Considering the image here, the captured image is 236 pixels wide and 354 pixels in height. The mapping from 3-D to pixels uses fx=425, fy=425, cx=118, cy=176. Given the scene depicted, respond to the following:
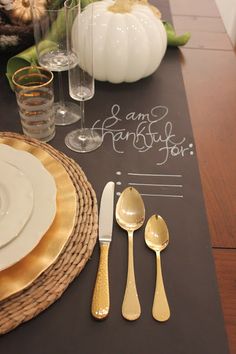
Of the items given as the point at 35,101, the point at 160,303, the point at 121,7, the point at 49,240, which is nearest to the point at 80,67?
the point at 35,101

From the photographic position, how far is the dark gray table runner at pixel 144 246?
525 mm

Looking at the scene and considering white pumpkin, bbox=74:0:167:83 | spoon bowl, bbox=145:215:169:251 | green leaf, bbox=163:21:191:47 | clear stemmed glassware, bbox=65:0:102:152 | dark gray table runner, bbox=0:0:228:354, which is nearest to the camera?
dark gray table runner, bbox=0:0:228:354

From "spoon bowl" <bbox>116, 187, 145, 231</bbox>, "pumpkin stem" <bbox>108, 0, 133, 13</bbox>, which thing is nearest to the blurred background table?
"spoon bowl" <bbox>116, 187, 145, 231</bbox>

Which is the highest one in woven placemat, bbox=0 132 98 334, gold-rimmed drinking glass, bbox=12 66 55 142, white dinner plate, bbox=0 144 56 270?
gold-rimmed drinking glass, bbox=12 66 55 142

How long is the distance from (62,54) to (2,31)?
0.18 meters

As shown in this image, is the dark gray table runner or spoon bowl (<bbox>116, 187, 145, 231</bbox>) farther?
spoon bowl (<bbox>116, 187, 145, 231</bbox>)

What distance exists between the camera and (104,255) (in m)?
0.61

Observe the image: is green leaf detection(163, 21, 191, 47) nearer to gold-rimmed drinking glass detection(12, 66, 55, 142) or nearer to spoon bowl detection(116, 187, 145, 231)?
gold-rimmed drinking glass detection(12, 66, 55, 142)

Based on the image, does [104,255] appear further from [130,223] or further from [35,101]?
[35,101]

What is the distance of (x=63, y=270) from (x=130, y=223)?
14 cm

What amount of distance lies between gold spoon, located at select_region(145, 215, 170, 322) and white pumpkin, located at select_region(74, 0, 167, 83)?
428 millimetres

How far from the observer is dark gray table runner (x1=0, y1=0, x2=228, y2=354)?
1.72 feet

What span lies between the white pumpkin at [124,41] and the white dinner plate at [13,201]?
384mm

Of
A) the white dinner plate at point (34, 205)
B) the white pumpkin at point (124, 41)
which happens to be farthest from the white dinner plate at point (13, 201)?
the white pumpkin at point (124, 41)
